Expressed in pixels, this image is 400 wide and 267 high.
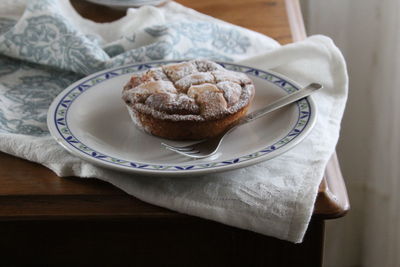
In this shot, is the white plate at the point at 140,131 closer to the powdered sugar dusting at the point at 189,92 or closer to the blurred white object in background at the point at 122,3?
the powdered sugar dusting at the point at 189,92

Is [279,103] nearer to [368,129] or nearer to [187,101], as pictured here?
[187,101]

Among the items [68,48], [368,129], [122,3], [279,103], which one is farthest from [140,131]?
[368,129]

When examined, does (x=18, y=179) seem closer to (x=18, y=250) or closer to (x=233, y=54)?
(x=18, y=250)

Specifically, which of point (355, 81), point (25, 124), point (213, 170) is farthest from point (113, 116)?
point (355, 81)

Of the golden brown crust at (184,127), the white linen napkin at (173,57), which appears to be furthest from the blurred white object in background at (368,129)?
the golden brown crust at (184,127)

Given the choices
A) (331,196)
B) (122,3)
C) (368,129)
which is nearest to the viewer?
(331,196)

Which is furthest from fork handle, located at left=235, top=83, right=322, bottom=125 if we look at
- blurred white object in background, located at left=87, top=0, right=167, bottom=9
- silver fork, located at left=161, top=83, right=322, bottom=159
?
blurred white object in background, located at left=87, top=0, right=167, bottom=9

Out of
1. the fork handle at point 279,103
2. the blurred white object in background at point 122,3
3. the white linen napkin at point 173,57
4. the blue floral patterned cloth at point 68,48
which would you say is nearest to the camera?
the white linen napkin at point 173,57
